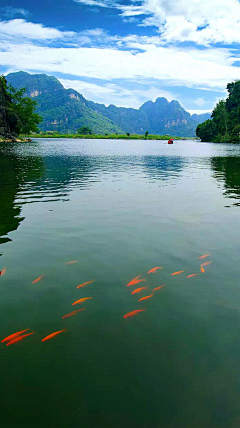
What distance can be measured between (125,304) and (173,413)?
9.34ft

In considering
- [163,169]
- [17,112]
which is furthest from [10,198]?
[17,112]

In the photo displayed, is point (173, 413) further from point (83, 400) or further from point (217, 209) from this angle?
point (217, 209)

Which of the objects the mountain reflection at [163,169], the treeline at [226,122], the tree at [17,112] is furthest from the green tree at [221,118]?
the mountain reflection at [163,169]

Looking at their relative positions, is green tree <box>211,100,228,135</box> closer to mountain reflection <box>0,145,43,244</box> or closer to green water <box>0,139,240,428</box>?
mountain reflection <box>0,145,43,244</box>

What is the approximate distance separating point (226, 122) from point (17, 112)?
4425 inches

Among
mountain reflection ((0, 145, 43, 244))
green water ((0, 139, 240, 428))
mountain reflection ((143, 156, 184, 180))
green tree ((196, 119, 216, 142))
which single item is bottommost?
green water ((0, 139, 240, 428))

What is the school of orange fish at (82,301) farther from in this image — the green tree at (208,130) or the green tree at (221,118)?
the green tree at (208,130)

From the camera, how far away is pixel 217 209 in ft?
53.5

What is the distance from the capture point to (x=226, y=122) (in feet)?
546

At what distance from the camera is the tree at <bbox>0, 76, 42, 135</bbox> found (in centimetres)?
11838

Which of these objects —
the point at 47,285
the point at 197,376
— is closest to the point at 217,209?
the point at 47,285

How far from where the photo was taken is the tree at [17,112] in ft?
388

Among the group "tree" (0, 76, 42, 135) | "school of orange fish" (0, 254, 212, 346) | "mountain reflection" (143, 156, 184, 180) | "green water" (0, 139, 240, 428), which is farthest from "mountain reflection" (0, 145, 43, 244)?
"tree" (0, 76, 42, 135)

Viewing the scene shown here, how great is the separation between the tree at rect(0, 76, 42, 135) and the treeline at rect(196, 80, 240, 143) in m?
102
